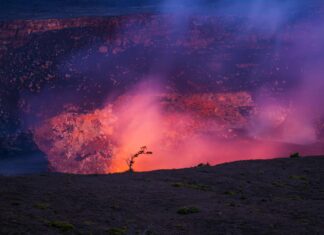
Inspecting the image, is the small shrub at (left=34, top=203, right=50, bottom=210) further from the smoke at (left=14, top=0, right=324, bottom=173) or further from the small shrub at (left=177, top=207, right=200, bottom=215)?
the smoke at (left=14, top=0, right=324, bottom=173)

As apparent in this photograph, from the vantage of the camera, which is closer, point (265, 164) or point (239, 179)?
point (239, 179)

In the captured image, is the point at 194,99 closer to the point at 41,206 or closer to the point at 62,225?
the point at 41,206

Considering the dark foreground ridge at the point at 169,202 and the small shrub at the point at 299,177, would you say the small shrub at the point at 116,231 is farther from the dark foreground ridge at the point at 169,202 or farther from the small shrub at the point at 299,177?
the small shrub at the point at 299,177

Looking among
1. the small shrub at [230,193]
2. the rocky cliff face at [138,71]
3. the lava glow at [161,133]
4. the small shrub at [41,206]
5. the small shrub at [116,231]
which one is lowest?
the small shrub at [116,231]

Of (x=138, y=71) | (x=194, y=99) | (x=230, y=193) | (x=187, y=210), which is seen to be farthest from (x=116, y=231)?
(x=138, y=71)

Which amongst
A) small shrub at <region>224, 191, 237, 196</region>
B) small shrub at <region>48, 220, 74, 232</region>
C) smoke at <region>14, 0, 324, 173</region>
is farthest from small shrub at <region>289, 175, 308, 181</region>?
smoke at <region>14, 0, 324, 173</region>

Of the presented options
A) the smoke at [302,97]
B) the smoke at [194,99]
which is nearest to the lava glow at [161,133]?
the smoke at [194,99]

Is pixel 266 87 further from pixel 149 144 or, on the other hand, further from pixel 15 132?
pixel 15 132

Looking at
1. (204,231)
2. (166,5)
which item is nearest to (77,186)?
(204,231)
